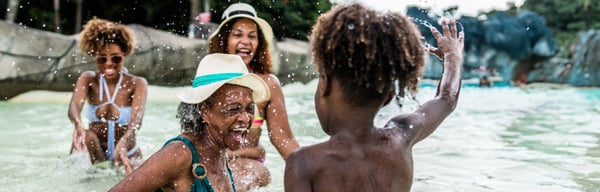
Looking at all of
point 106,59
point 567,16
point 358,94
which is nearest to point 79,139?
point 106,59

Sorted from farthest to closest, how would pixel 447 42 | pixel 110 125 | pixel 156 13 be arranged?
pixel 156 13
pixel 110 125
pixel 447 42

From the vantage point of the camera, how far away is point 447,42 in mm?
2740

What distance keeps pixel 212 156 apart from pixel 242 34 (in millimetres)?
1691

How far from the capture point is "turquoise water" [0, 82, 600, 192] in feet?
16.5

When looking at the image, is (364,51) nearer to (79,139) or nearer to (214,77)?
(214,77)

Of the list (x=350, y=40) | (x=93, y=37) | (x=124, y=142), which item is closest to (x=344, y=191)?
(x=350, y=40)

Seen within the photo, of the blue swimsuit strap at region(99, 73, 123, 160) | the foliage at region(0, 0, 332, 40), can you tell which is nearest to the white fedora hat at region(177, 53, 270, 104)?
the blue swimsuit strap at region(99, 73, 123, 160)

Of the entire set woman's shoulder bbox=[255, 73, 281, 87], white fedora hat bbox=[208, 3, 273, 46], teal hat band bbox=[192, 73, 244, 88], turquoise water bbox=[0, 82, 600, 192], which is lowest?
turquoise water bbox=[0, 82, 600, 192]

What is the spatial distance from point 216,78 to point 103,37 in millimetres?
2936

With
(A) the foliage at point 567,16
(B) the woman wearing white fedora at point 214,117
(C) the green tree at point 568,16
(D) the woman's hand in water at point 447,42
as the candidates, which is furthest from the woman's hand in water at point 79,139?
(C) the green tree at point 568,16

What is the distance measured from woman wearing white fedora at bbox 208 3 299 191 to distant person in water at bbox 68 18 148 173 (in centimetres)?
138

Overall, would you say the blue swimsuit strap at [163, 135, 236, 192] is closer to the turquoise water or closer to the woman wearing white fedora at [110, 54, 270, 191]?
the woman wearing white fedora at [110, 54, 270, 191]

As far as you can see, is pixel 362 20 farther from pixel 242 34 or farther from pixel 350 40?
pixel 242 34

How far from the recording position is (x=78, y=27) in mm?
22391
